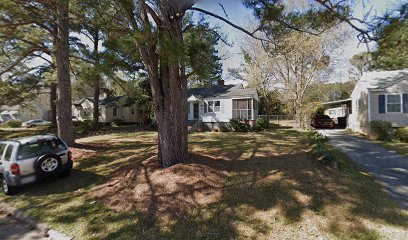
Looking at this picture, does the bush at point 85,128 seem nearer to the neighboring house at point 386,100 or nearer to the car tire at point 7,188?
the car tire at point 7,188

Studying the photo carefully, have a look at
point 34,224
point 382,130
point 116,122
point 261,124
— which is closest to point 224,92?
point 261,124

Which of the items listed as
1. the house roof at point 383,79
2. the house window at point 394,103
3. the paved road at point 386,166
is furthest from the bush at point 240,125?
the house window at point 394,103

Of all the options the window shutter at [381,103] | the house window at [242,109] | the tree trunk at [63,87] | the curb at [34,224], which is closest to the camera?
the curb at [34,224]

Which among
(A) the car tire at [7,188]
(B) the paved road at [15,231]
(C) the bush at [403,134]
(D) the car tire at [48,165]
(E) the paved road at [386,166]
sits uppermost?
(C) the bush at [403,134]

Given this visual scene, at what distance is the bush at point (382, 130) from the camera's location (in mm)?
12973

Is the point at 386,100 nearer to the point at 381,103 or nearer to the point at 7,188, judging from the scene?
the point at 381,103

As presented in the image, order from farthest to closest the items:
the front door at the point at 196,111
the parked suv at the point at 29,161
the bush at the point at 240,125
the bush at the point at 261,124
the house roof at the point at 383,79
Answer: the front door at the point at 196,111 → the bush at the point at 261,124 → the bush at the point at 240,125 → the house roof at the point at 383,79 → the parked suv at the point at 29,161

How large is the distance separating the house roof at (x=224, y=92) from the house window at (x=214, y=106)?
64cm

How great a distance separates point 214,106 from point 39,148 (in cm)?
1693

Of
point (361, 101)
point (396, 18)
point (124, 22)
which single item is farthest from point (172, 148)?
point (361, 101)

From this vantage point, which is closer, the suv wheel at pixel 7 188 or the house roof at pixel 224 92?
the suv wheel at pixel 7 188

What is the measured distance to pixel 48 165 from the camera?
6633mm

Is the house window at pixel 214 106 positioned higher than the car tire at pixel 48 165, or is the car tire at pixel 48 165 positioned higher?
the house window at pixel 214 106

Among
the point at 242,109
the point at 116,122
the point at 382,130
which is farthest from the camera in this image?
the point at 116,122
